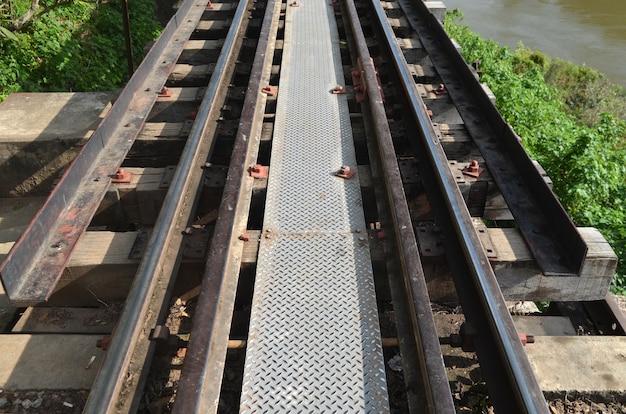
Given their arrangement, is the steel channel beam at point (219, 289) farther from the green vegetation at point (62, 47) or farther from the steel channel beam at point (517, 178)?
the green vegetation at point (62, 47)

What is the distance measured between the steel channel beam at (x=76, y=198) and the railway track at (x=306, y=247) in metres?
0.01

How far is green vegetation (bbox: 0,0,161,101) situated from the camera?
7.29 m

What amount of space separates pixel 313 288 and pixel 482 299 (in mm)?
824

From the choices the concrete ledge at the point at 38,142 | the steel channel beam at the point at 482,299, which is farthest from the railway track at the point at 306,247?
the concrete ledge at the point at 38,142

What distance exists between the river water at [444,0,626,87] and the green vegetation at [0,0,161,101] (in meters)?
15.4

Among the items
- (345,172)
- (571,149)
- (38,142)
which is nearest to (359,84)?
(345,172)

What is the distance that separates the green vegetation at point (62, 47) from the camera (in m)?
7.29

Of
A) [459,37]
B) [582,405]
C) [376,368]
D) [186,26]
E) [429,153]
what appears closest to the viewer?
[376,368]

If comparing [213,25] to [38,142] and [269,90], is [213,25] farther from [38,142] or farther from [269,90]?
[38,142]

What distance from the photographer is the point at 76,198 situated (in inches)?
139

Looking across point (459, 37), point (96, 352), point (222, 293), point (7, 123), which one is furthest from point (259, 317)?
point (459, 37)

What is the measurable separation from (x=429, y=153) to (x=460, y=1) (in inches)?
944

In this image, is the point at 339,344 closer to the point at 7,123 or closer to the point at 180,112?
the point at 180,112

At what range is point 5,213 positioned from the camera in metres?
4.73
